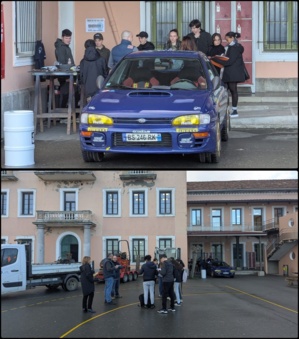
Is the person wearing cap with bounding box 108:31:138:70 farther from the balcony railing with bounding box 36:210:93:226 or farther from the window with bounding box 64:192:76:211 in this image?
the window with bounding box 64:192:76:211

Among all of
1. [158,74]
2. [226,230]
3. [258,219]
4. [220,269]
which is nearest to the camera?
[258,219]

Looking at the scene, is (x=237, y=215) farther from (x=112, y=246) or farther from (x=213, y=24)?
(x=213, y=24)

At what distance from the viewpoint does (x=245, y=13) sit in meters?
17.6

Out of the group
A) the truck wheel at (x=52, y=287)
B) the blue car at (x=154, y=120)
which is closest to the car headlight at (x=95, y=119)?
the blue car at (x=154, y=120)

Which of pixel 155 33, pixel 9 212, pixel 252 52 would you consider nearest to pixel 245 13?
pixel 252 52

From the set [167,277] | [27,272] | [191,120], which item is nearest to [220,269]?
[167,277]

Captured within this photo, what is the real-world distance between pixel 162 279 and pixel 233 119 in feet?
13.8

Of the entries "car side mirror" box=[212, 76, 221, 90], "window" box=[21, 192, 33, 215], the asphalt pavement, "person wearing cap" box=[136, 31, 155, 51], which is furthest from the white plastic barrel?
"person wearing cap" box=[136, 31, 155, 51]

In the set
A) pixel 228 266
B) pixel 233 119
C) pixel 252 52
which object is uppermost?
pixel 252 52

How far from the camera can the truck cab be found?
29.4ft

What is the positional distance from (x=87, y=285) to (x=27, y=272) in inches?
40.7

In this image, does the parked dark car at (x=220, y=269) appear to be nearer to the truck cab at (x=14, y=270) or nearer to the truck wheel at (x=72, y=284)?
the truck wheel at (x=72, y=284)

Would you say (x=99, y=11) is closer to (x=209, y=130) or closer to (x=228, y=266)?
(x=209, y=130)

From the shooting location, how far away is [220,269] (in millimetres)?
9953
